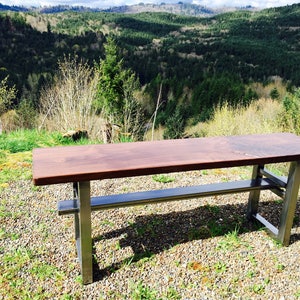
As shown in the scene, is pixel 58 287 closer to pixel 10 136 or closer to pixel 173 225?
pixel 173 225

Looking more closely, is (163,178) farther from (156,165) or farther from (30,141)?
(30,141)

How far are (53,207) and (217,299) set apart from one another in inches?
63.9

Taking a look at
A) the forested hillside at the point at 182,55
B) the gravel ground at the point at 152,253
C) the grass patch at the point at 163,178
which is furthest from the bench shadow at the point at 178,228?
the forested hillside at the point at 182,55

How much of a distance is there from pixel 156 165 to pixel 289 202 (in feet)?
3.61

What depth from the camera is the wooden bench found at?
1.82 metres

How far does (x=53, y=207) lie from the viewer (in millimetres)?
2900

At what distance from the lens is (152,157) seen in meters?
2.03

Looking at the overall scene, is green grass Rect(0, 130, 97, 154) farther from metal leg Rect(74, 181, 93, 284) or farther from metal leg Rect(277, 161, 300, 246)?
metal leg Rect(277, 161, 300, 246)

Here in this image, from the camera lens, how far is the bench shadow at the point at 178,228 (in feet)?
7.70

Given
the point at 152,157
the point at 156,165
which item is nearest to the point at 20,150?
the point at 152,157

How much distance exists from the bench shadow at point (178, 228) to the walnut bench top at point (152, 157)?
2.29 ft

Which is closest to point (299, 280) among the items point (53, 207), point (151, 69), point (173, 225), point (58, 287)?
point (173, 225)

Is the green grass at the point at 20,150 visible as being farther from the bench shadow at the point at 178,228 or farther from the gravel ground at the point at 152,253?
the bench shadow at the point at 178,228

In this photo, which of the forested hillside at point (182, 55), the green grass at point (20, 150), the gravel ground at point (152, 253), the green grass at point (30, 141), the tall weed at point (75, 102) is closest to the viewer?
the gravel ground at point (152, 253)
